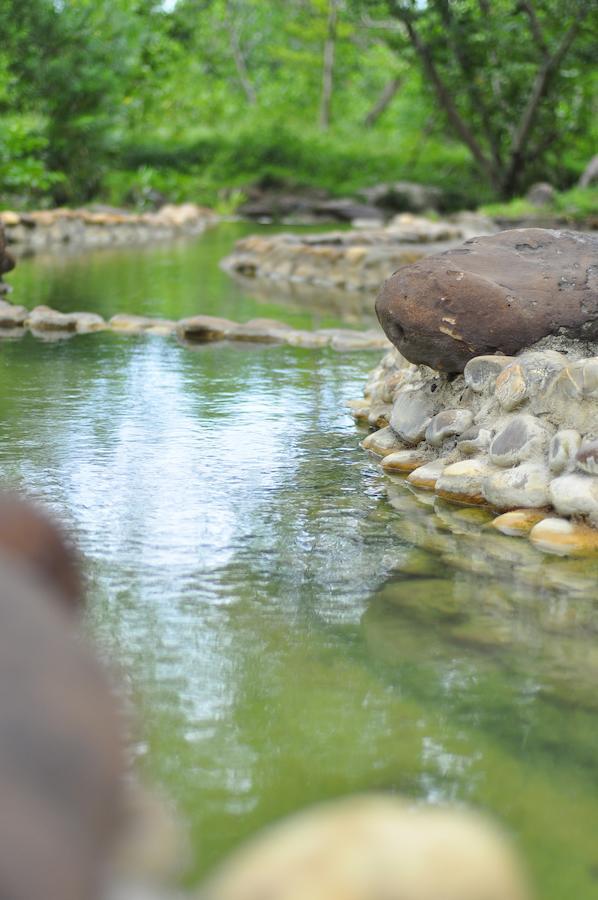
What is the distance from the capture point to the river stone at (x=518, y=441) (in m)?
4.43

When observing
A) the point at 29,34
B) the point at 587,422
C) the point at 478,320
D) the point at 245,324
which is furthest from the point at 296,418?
the point at 29,34

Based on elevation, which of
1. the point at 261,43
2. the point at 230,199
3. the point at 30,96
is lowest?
the point at 230,199

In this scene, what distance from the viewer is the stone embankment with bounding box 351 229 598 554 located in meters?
4.37

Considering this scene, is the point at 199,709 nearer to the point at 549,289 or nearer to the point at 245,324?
the point at 549,289

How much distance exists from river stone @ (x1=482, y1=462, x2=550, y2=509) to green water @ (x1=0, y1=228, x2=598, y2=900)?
0.47 ft

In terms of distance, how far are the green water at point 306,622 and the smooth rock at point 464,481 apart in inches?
3.3

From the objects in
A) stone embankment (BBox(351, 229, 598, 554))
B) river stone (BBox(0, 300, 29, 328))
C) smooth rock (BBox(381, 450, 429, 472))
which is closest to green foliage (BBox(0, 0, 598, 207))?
river stone (BBox(0, 300, 29, 328))

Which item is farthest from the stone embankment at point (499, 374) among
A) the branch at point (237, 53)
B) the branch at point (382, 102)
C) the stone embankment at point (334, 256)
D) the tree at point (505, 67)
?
the branch at point (237, 53)

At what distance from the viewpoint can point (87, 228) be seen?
57.2ft

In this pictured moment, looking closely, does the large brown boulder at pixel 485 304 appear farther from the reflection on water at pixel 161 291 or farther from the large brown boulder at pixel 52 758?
the reflection on water at pixel 161 291

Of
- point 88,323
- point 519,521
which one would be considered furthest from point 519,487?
point 88,323

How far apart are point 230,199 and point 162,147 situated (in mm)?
3461

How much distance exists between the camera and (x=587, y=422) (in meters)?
4.48

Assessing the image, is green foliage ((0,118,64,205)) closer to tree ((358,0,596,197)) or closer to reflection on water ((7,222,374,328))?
reflection on water ((7,222,374,328))
